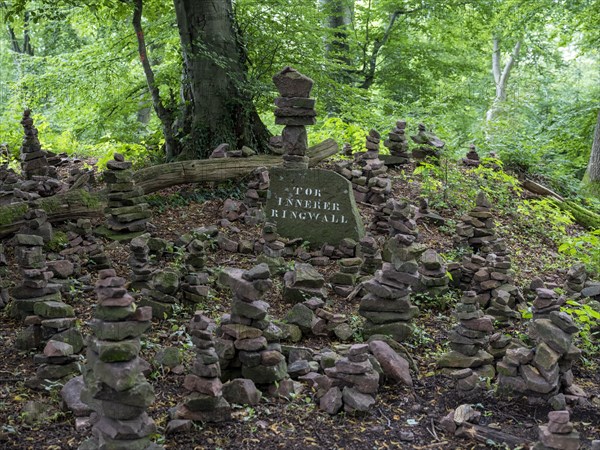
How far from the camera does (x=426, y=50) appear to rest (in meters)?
19.5

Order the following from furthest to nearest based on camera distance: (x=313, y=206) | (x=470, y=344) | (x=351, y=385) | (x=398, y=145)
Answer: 1. (x=398, y=145)
2. (x=313, y=206)
3. (x=470, y=344)
4. (x=351, y=385)

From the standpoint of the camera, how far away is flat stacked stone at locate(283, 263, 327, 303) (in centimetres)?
686

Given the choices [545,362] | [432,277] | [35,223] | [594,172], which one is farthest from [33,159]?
[594,172]

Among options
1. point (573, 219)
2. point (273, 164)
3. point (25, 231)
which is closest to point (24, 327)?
point (25, 231)

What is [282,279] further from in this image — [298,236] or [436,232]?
[436,232]

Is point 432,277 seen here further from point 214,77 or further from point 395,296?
point 214,77

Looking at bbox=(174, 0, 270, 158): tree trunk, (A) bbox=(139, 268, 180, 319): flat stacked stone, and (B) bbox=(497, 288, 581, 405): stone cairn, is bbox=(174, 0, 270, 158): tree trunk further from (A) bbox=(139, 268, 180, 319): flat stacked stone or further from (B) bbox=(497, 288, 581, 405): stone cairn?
(B) bbox=(497, 288, 581, 405): stone cairn

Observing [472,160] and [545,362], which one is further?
[472,160]

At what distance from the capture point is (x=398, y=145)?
499 inches

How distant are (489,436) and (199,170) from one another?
7.11 meters

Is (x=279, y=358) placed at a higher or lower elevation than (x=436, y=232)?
higher

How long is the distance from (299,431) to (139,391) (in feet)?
4.09

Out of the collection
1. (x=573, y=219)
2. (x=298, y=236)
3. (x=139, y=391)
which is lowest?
(x=573, y=219)

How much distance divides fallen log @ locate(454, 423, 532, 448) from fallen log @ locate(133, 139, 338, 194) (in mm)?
6833
